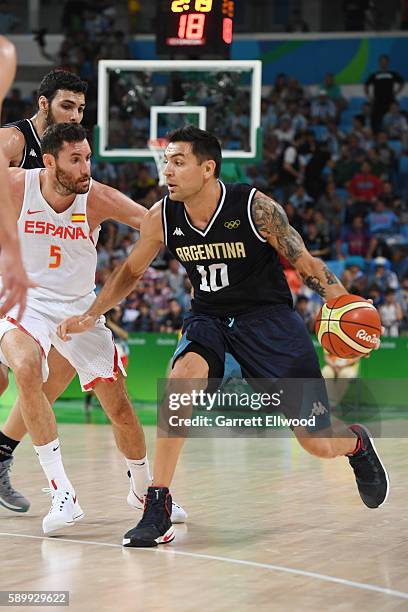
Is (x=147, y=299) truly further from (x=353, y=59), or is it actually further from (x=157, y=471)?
(x=157, y=471)

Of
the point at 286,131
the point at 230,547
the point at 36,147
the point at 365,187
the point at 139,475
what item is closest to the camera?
the point at 230,547

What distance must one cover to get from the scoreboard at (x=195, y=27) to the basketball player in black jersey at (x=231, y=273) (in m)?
6.20

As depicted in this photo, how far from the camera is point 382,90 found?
19.6 m

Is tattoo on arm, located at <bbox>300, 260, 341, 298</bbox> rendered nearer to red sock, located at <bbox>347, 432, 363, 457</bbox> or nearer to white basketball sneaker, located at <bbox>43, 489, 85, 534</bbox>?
red sock, located at <bbox>347, 432, 363, 457</bbox>

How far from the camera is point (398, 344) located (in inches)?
528

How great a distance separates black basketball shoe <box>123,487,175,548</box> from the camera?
5129 millimetres

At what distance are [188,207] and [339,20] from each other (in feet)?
54.2

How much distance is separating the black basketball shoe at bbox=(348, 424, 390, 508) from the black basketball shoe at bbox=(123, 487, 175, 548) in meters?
1.11

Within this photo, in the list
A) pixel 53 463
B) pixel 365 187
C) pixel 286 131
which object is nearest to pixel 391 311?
pixel 365 187

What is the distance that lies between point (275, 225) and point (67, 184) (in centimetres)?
116

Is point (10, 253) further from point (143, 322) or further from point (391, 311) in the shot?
point (391, 311)

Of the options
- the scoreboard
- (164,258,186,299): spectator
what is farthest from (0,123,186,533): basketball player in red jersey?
(164,258,186,299): spectator

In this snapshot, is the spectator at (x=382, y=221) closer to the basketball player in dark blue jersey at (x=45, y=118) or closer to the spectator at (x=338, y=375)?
the spectator at (x=338, y=375)

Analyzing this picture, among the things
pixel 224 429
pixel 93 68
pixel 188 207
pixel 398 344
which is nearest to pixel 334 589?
pixel 188 207
